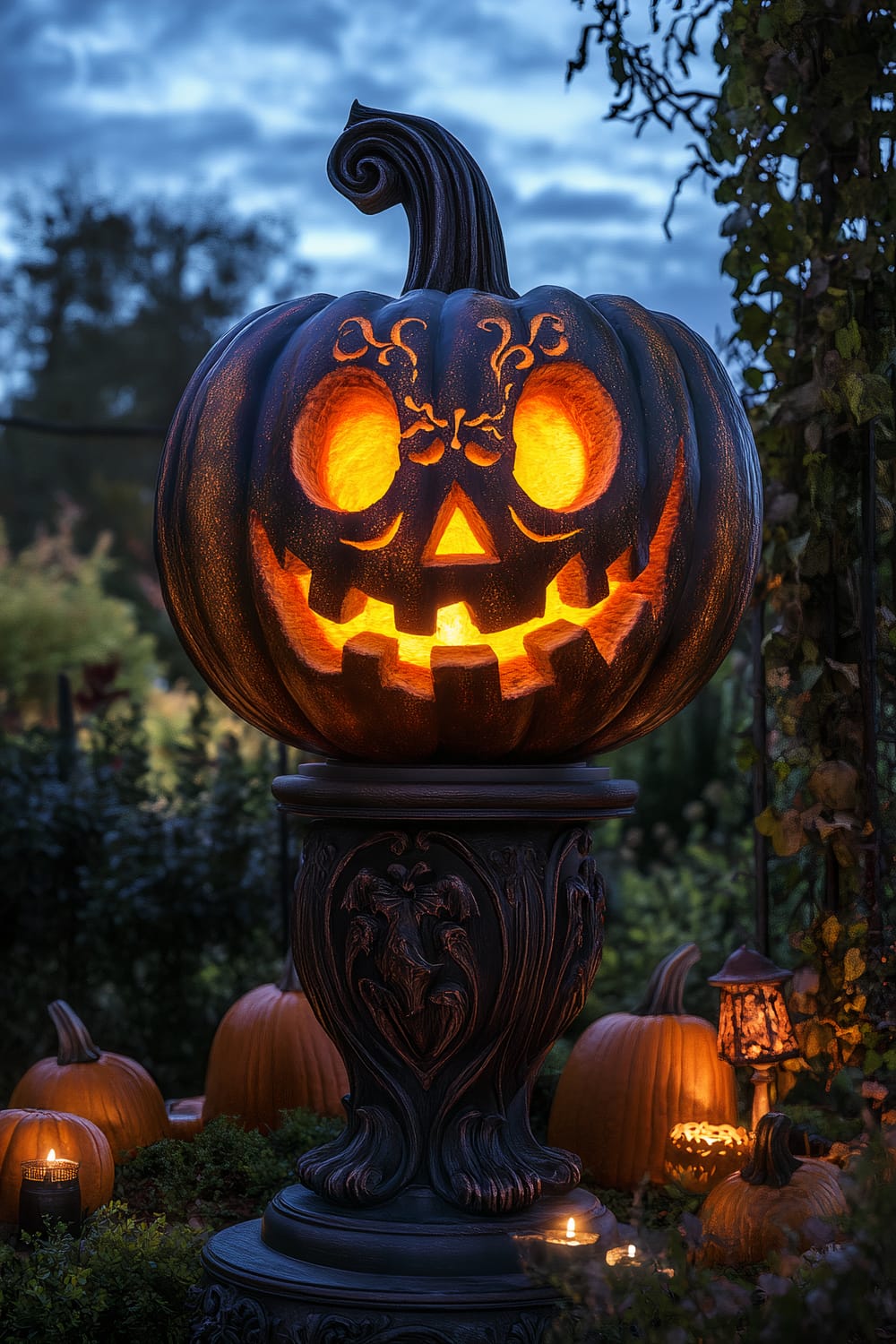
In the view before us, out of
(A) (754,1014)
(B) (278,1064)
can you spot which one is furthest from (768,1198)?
(B) (278,1064)

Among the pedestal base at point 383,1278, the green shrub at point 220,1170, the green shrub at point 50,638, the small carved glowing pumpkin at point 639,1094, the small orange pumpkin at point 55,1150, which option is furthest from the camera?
the green shrub at point 50,638

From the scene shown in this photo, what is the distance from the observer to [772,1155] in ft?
9.10

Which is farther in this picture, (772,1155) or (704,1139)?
(704,1139)

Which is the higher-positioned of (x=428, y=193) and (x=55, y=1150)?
(x=428, y=193)

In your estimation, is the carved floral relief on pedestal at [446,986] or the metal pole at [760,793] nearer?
the carved floral relief on pedestal at [446,986]

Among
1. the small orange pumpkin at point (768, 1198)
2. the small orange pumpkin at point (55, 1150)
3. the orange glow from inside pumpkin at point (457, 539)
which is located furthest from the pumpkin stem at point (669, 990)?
the orange glow from inside pumpkin at point (457, 539)

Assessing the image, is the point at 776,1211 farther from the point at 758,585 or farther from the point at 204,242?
the point at 204,242

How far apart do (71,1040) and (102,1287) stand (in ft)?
3.63

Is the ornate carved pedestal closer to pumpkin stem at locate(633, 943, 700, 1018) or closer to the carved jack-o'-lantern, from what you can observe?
the carved jack-o'-lantern

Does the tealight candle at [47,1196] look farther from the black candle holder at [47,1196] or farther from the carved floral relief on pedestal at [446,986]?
the carved floral relief on pedestal at [446,986]

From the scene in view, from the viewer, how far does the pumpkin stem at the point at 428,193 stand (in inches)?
108

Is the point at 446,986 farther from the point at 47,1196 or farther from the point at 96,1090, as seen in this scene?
the point at 96,1090

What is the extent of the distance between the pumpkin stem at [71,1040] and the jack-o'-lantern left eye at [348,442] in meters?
1.67

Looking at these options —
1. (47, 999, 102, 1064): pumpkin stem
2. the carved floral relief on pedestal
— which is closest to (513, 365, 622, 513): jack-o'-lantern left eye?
the carved floral relief on pedestal
